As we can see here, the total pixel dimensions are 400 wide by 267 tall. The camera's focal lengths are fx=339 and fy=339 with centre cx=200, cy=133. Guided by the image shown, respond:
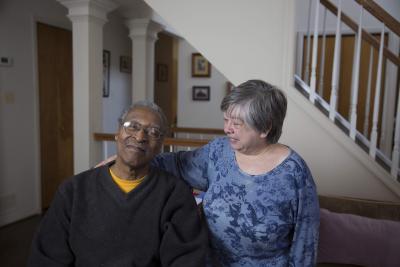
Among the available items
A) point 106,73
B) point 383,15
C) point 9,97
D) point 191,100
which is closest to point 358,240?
point 383,15

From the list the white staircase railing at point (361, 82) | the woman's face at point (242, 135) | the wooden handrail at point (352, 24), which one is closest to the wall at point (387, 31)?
the white staircase railing at point (361, 82)

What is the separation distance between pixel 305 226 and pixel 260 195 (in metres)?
0.19

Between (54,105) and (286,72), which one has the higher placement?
(286,72)

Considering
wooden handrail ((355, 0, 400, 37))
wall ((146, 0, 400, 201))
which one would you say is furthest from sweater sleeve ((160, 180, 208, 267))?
wooden handrail ((355, 0, 400, 37))

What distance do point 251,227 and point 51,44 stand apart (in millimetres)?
3429

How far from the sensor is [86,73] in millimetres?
2912

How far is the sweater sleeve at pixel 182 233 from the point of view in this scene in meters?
1.15

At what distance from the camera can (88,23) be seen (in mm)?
2883

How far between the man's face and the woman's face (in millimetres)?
263

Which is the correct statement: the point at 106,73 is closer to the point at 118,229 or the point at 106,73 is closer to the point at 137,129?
the point at 137,129

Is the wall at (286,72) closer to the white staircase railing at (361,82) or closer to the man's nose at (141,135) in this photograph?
the white staircase railing at (361,82)

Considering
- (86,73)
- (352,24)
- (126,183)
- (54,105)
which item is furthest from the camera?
(54,105)

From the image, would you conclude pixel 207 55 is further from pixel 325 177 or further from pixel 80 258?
pixel 80 258

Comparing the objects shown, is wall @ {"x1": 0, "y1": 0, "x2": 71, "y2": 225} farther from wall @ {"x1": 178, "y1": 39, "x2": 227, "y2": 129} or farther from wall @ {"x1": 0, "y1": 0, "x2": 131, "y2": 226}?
wall @ {"x1": 178, "y1": 39, "x2": 227, "y2": 129}
